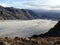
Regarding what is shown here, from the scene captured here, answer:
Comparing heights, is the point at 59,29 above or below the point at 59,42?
below

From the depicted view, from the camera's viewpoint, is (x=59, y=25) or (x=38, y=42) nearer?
(x=38, y=42)

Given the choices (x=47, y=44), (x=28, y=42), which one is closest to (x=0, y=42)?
(x=28, y=42)

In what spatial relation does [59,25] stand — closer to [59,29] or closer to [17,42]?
[59,29]

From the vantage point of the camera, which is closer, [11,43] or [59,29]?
[11,43]

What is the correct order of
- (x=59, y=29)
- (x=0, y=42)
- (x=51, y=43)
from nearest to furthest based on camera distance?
1. (x=0, y=42)
2. (x=51, y=43)
3. (x=59, y=29)

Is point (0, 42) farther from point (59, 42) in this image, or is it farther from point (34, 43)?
point (59, 42)

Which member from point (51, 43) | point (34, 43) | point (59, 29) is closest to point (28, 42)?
point (34, 43)

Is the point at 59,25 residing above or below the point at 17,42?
below

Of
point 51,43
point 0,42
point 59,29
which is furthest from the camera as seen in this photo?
point 59,29

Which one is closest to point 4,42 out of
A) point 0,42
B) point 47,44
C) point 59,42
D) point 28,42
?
point 0,42
